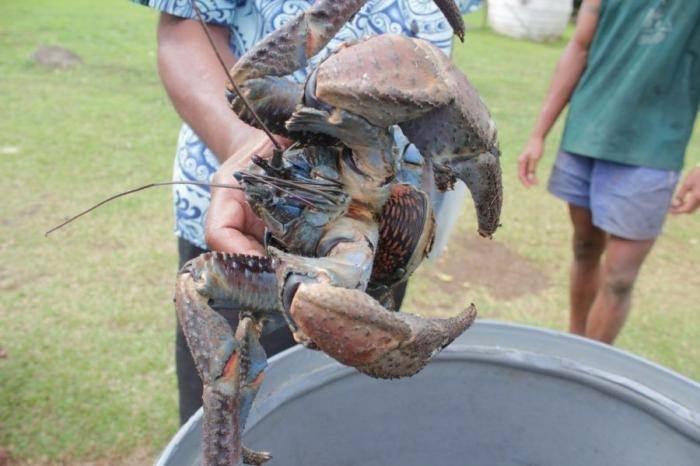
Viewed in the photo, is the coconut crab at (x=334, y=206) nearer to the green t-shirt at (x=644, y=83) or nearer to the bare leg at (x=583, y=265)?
the green t-shirt at (x=644, y=83)

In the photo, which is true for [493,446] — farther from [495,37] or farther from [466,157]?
[495,37]

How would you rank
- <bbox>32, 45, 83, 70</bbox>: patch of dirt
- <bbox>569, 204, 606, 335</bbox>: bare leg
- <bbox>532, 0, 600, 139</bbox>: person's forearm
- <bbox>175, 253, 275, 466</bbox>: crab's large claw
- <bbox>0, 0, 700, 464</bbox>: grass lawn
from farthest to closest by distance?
<bbox>32, 45, 83, 70</bbox>: patch of dirt < <bbox>569, 204, 606, 335</bbox>: bare leg < <bbox>532, 0, 600, 139</bbox>: person's forearm < <bbox>0, 0, 700, 464</bbox>: grass lawn < <bbox>175, 253, 275, 466</bbox>: crab's large claw

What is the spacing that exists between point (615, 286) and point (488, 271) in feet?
3.11

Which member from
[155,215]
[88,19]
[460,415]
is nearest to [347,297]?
[460,415]

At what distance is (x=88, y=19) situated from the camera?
8016mm

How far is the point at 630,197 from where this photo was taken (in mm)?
2305

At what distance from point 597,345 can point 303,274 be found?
84 centimetres

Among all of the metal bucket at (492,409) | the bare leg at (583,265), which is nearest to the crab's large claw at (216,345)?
the metal bucket at (492,409)

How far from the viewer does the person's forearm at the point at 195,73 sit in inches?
53.5

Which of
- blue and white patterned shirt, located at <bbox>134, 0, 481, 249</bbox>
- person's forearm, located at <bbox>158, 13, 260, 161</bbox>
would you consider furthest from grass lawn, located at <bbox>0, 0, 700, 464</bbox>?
person's forearm, located at <bbox>158, 13, 260, 161</bbox>

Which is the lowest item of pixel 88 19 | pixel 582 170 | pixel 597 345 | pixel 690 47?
pixel 88 19

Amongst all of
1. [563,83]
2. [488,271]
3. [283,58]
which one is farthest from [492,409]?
[488,271]

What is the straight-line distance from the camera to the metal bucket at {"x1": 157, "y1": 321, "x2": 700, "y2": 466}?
1243mm

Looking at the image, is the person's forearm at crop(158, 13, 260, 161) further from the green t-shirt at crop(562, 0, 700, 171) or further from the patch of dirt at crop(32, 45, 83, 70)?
the patch of dirt at crop(32, 45, 83, 70)
